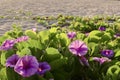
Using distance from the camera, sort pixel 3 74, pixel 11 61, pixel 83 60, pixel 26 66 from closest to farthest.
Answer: pixel 26 66
pixel 11 61
pixel 3 74
pixel 83 60

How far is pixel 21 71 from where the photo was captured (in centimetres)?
232

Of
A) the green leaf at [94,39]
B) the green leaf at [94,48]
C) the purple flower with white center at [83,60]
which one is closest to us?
the purple flower with white center at [83,60]

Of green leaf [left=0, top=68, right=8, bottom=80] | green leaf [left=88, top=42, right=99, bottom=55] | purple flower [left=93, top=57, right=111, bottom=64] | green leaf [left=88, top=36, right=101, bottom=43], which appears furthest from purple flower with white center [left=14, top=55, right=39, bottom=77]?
green leaf [left=88, top=36, right=101, bottom=43]

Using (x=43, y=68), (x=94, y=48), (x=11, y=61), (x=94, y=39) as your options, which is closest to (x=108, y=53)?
(x=94, y=48)

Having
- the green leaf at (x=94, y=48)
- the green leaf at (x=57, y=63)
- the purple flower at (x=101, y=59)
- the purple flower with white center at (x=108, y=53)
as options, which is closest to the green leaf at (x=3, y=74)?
the green leaf at (x=57, y=63)

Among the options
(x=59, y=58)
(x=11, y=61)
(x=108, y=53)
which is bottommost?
(x=108, y=53)

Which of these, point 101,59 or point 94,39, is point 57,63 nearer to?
point 101,59

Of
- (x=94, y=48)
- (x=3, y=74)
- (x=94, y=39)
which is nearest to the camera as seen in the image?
(x=3, y=74)

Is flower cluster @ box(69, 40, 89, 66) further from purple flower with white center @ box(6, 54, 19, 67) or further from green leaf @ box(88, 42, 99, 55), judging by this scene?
purple flower with white center @ box(6, 54, 19, 67)

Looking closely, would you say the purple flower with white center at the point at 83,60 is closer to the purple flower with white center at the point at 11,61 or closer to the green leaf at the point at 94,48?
the green leaf at the point at 94,48

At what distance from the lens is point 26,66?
2.36 metres

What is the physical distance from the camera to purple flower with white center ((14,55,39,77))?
2318mm

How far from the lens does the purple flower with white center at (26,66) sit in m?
2.32

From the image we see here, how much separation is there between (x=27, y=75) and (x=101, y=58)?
929 mm
